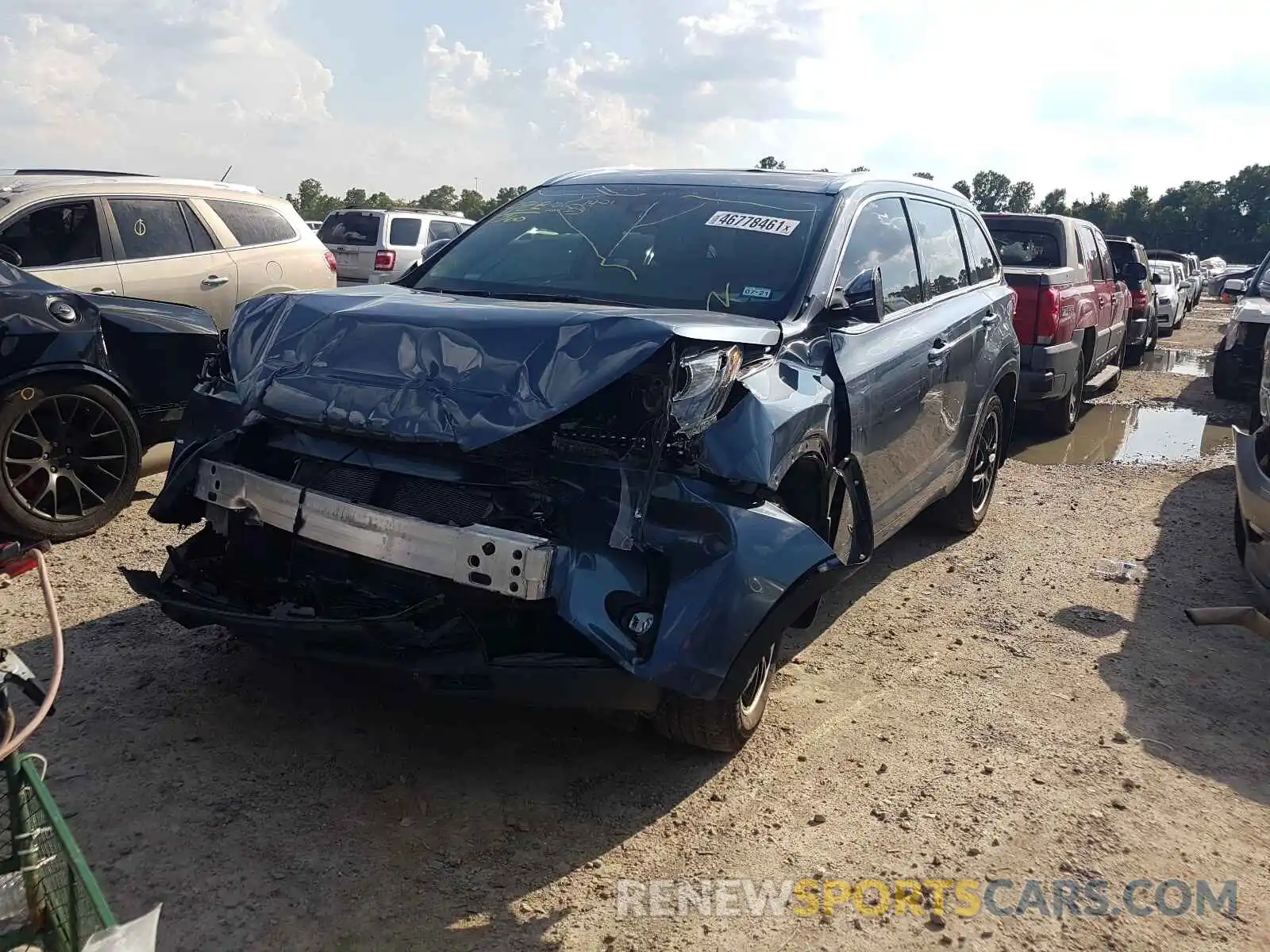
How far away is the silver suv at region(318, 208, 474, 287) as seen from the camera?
15086 millimetres

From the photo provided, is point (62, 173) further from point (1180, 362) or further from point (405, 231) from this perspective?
point (1180, 362)

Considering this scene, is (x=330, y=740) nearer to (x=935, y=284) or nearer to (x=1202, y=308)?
(x=935, y=284)

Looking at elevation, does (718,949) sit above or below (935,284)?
below

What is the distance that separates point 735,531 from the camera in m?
2.91

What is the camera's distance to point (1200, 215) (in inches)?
3361

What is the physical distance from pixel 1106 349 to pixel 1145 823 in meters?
8.79

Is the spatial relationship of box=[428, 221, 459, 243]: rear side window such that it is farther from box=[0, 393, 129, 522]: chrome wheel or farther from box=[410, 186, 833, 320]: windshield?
box=[410, 186, 833, 320]: windshield

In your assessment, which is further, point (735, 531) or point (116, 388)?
point (116, 388)

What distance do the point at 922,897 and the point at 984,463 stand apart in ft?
12.7

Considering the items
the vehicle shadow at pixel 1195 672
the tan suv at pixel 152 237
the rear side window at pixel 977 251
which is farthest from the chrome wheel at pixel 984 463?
the tan suv at pixel 152 237

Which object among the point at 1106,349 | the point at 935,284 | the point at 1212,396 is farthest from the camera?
the point at 1212,396

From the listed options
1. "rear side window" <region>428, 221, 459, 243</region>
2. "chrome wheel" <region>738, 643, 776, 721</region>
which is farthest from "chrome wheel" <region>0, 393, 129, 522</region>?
"rear side window" <region>428, 221, 459, 243</region>

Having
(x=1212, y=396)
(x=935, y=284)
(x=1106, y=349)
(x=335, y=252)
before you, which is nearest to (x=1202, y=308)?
(x=1212, y=396)

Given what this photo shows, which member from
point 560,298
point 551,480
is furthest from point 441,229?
point 551,480
